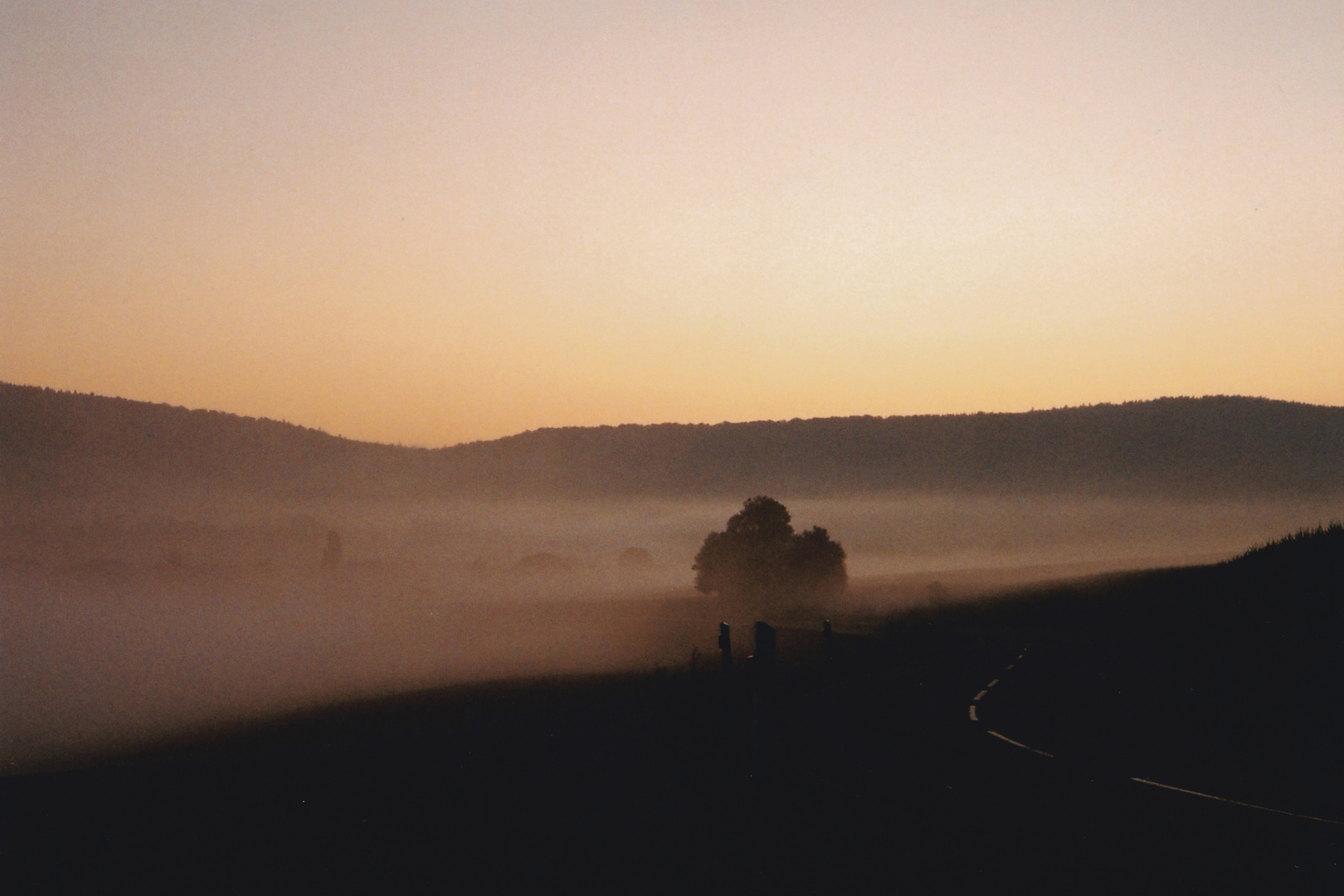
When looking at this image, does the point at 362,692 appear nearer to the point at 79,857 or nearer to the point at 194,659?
the point at 79,857

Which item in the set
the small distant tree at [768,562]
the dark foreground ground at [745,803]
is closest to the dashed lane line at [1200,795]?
the dark foreground ground at [745,803]

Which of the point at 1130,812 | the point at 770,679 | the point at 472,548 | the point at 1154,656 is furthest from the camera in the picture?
the point at 472,548

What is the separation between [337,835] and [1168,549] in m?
191

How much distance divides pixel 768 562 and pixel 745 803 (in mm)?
71333

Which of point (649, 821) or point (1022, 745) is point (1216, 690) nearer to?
point (1022, 745)

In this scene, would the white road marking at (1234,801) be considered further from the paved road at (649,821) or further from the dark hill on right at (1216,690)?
the paved road at (649,821)

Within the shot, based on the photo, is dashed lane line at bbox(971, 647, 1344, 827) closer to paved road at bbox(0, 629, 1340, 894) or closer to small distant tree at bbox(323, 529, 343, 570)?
paved road at bbox(0, 629, 1340, 894)

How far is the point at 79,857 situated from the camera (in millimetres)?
8086

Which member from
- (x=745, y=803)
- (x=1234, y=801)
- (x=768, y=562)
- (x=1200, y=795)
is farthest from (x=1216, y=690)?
(x=768, y=562)

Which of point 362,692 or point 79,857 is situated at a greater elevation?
point 79,857

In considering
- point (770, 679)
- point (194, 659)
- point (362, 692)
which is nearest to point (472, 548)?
point (194, 659)

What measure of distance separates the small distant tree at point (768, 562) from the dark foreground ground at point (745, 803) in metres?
60.0

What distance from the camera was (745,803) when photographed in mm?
9383

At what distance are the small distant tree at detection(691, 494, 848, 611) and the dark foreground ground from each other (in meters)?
60.0
